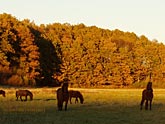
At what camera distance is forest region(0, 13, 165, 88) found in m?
80.6

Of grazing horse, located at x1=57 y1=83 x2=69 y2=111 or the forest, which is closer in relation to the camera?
grazing horse, located at x1=57 y1=83 x2=69 y2=111

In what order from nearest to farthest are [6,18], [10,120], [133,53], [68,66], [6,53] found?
[10,120], [6,53], [6,18], [68,66], [133,53]

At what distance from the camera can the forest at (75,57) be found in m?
80.6

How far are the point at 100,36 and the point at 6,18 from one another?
25.6 m

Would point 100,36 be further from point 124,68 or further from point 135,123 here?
point 135,123

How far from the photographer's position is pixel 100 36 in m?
100

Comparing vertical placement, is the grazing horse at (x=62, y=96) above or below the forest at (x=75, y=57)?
below

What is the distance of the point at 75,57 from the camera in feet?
305

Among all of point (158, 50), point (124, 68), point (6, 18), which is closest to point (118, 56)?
point (124, 68)

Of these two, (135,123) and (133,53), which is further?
(133,53)

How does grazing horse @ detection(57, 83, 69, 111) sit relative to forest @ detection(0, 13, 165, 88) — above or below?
→ below

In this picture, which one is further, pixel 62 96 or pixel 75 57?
pixel 75 57

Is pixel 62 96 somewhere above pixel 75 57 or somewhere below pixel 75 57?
below

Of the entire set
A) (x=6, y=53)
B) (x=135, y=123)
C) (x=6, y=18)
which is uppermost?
(x=6, y=18)
